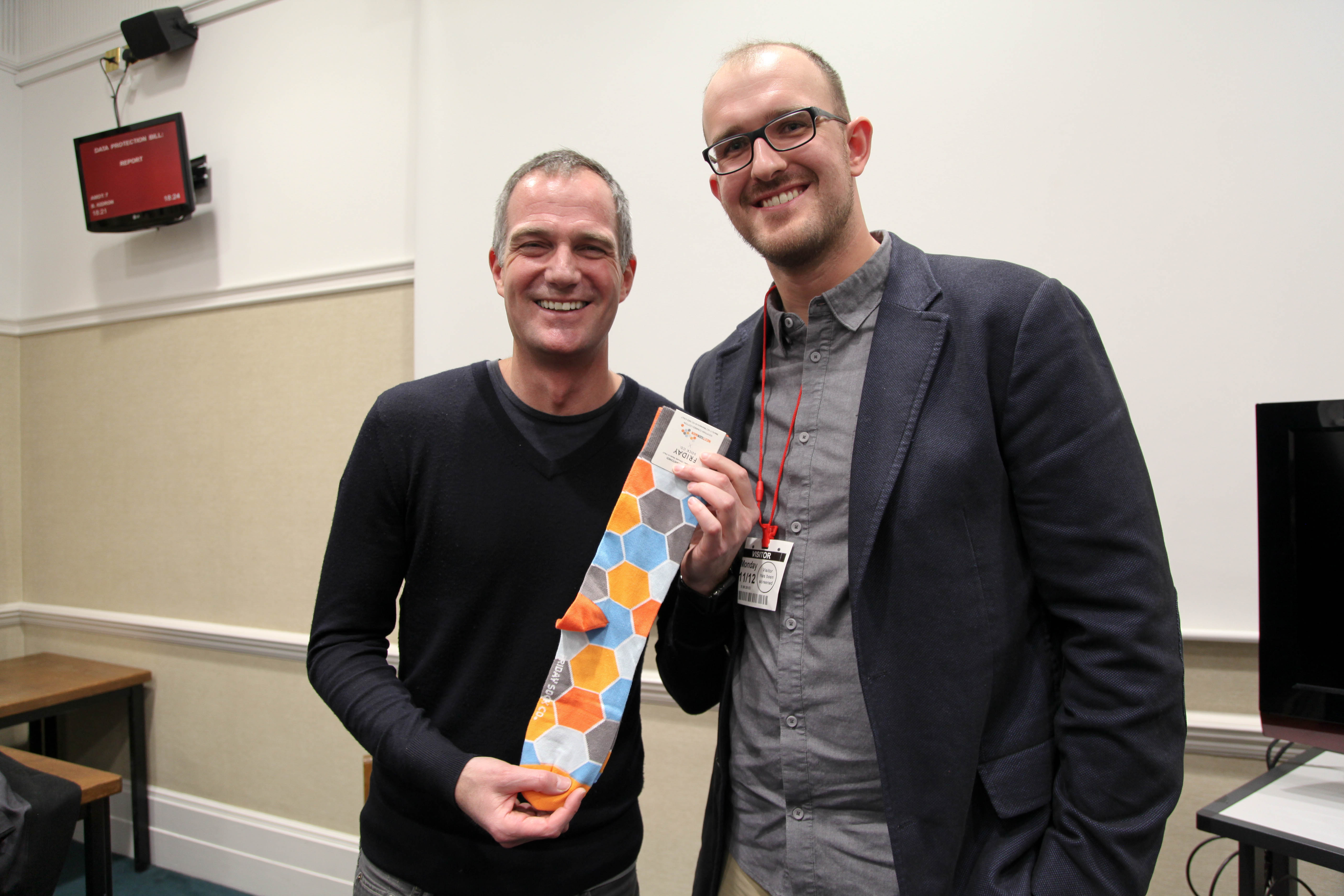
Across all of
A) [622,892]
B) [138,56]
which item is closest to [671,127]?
[622,892]

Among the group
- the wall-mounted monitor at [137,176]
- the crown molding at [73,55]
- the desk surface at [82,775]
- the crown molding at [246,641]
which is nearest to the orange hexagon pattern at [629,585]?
the crown molding at [246,641]

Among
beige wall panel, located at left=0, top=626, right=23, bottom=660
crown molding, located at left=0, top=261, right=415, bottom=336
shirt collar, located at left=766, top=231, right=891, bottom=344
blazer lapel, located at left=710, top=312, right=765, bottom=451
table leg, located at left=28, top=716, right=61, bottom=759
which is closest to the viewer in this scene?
shirt collar, located at left=766, top=231, right=891, bottom=344

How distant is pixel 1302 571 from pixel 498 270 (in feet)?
5.20

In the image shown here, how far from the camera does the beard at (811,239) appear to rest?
1121 mm

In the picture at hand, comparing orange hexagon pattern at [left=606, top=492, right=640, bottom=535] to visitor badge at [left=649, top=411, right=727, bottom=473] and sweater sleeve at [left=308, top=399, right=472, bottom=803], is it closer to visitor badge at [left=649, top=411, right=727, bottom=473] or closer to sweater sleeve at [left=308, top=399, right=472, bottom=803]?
visitor badge at [left=649, top=411, right=727, bottom=473]

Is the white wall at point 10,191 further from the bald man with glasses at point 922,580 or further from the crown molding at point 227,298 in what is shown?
the bald man with glasses at point 922,580

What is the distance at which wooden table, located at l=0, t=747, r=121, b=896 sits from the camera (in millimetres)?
2455

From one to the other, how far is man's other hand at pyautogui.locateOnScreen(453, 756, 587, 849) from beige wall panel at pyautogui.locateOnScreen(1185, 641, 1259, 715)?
1622mm

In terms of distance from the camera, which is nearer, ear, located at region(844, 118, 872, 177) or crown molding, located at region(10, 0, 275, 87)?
ear, located at region(844, 118, 872, 177)

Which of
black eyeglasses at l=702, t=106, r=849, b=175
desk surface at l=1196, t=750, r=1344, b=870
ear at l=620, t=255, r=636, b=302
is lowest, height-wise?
desk surface at l=1196, t=750, r=1344, b=870

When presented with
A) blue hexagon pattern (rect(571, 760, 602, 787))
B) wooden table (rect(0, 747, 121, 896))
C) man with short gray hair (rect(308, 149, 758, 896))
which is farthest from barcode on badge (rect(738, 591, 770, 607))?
wooden table (rect(0, 747, 121, 896))

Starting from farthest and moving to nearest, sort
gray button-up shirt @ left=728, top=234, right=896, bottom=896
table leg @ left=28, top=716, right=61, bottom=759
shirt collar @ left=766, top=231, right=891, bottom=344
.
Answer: table leg @ left=28, top=716, right=61, bottom=759, shirt collar @ left=766, top=231, right=891, bottom=344, gray button-up shirt @ left=728, top=234, right=896, bottom=896

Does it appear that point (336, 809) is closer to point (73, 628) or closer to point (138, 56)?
point (73, 628)

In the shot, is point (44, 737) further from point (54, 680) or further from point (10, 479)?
point (10, 479)
